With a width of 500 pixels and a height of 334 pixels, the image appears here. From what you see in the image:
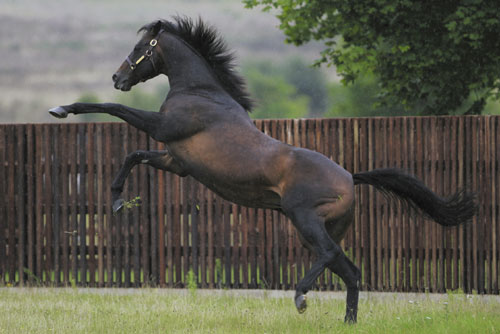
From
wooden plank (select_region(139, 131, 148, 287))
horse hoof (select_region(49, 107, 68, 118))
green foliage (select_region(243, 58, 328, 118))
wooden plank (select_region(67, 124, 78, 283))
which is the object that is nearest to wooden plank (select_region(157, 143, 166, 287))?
wooden plank (select_region(139, 131, 148, 287))

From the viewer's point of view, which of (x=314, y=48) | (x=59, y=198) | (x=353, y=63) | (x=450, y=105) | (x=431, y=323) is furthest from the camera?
(x=314, y=48)

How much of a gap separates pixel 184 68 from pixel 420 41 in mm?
7223

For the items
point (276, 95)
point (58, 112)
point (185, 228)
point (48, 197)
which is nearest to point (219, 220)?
point (185, 228)

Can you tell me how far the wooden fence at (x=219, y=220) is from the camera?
31.6 ft

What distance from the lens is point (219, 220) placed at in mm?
9906

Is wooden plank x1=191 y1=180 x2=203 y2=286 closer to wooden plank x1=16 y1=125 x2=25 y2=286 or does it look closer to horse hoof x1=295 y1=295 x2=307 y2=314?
wooden plank x1=16 y1=125 x2=25 y2=286

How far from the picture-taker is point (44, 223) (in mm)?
10414

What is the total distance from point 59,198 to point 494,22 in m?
7.40

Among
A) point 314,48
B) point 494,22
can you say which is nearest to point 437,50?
point 494,22

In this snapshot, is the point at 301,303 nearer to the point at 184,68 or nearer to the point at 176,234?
the point at 184,68

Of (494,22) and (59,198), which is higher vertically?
(494,22)

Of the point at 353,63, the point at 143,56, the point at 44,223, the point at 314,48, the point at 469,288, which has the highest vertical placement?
the point at 314,48

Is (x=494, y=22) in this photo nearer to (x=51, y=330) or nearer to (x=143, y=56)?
(x=143, y=56)

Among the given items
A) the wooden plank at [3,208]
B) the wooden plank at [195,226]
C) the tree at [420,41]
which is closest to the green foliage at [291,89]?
the tree at [420,41]
